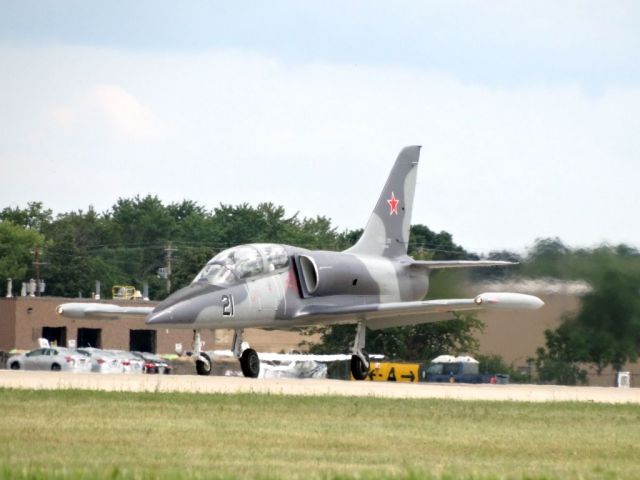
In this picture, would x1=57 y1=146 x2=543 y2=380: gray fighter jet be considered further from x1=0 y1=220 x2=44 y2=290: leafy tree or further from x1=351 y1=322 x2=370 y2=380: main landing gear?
x1=0 y1=220 x2=44 y2=290: leafy tree

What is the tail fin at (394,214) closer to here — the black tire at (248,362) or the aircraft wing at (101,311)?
the black tire at (248,362)

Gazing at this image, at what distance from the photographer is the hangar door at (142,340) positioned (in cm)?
8306

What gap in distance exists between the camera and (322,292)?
36406 millimetres

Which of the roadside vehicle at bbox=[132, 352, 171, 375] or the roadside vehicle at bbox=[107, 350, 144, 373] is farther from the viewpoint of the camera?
the roadside vehicle at bbox=[132, 352, 171, 375]

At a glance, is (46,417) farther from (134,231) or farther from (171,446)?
(134,231)

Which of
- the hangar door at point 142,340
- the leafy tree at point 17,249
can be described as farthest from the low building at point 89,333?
the leafy tree at point 17,249

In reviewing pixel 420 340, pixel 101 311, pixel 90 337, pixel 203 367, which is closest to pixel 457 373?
pixel 420 340

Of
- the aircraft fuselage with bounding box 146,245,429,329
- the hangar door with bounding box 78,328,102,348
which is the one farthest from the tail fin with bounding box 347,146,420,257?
the hangar door with bounding box 78,328,102,348

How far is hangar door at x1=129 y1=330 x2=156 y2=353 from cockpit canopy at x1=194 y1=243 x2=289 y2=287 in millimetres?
48425

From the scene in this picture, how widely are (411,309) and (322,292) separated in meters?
2.49

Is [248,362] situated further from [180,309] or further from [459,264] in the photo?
[459,264]

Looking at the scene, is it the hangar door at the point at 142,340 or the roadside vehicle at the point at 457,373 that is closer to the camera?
the roadside vehicle at the point at 457,373

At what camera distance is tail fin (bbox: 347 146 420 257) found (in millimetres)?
40281

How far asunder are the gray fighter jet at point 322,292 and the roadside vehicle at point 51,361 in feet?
49.2
